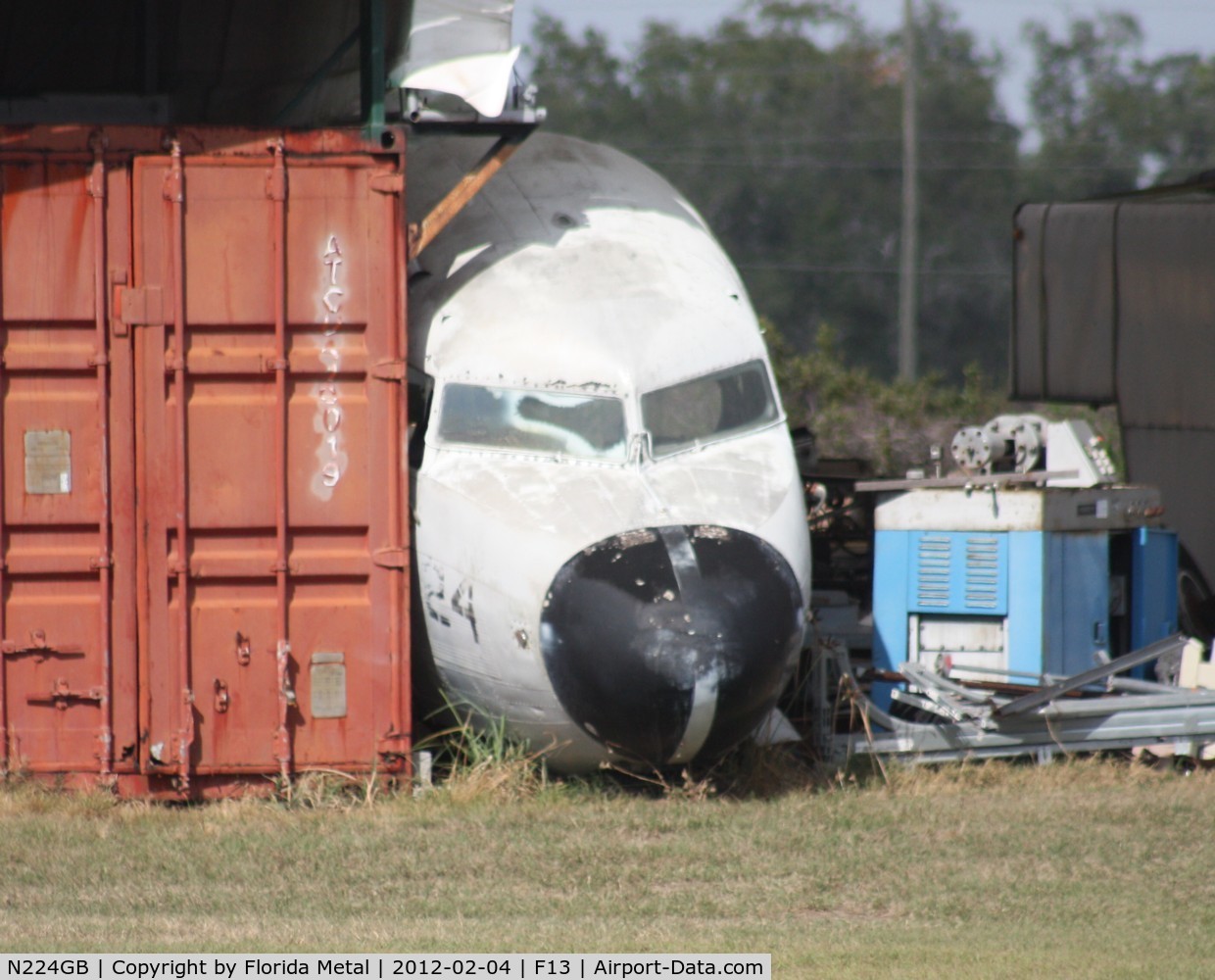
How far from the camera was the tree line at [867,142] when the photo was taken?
184 feet

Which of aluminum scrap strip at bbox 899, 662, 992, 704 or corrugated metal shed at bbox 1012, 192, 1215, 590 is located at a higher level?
corrugated metal shed at bbox 1012, 192, 1215, 590

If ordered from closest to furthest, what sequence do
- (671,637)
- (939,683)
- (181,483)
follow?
(671,637) < (181,483) < (939,683)

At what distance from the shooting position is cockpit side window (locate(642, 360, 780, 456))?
11023 millimetres

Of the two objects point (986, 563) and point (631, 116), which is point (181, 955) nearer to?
point (986, 563)

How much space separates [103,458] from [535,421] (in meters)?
2.71

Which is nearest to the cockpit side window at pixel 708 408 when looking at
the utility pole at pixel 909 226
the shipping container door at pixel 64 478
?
the shipping container door at pixel 64 478

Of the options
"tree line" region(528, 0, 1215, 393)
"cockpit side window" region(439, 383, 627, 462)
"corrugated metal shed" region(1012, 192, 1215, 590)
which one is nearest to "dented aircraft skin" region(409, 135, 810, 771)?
"cockpit side window" region(439, 383, 627, 462)

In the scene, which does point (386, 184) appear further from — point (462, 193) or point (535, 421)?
point (535, 421)

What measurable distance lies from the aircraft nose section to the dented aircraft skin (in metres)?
0.01

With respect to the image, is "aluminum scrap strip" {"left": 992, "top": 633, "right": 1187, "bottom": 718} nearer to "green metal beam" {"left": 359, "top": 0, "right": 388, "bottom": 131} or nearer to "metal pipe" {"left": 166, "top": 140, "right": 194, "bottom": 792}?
"metal pipe" {"left": 166, "top": 140, "right": 194, "bottom": 792}

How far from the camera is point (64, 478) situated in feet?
35.7
